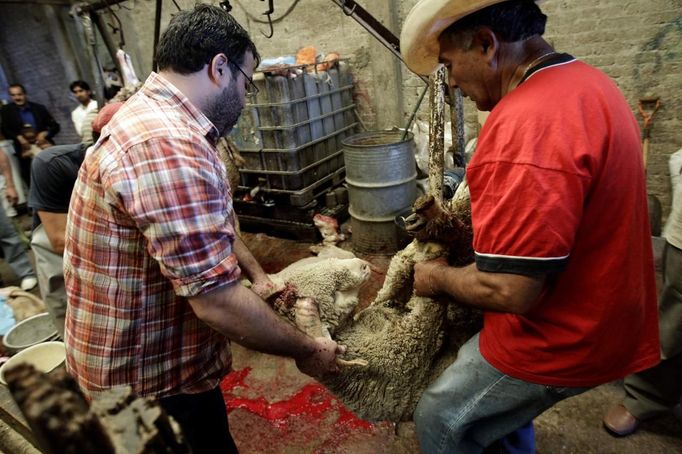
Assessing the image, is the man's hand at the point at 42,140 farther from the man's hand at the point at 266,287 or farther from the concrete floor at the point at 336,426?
the man's hand at the point at 266,287

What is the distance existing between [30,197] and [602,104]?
9.76 ft

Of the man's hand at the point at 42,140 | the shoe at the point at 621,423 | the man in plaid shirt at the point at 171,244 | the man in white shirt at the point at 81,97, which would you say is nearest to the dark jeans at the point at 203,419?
the man in plaid shirt at the point at 171,244

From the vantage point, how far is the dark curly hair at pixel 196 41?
3.94ft

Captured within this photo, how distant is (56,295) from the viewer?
9.14ft

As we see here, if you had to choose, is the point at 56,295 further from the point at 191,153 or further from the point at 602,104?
the point at 602,104

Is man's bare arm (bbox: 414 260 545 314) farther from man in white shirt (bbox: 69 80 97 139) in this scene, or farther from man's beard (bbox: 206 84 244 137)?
man in white shirt (bbox: 69 80 97 139)

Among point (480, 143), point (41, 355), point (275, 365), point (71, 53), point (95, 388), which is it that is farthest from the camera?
point (71, 53)

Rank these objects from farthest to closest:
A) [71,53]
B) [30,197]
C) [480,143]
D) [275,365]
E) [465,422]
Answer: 1. [71,53]
2. [275,365]
3. [30,197]
4. [465,422]
5. [480,143]

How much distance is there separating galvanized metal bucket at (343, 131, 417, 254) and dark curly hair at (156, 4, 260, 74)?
3154 mm

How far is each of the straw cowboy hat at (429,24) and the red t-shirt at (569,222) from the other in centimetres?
28

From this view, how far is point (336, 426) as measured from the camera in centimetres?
257

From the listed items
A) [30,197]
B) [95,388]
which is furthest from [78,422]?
[30,197]

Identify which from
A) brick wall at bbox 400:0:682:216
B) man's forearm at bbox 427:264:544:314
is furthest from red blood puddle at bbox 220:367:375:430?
brick wall at bbox 400:0:682:216

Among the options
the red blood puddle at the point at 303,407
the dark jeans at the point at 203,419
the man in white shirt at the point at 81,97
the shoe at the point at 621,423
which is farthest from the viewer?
the man in white shirt at the point at 81,97
